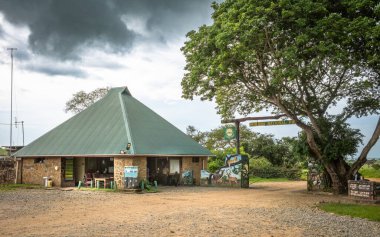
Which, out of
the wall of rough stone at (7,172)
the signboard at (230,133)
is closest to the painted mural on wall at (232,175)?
the signboard at (230,133)

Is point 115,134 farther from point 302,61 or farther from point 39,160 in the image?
point 302,61

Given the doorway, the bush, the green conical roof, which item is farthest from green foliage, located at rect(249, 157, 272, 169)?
the doorway

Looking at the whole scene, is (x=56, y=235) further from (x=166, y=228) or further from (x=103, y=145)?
(x=103, y=145)

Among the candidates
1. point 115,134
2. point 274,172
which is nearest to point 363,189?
point 115,134

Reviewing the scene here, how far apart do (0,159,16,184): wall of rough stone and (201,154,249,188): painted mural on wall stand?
14.2 metres

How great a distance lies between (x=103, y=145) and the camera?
24406 millimetres

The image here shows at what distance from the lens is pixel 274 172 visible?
3738cm

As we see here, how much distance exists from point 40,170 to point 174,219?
1800 cm

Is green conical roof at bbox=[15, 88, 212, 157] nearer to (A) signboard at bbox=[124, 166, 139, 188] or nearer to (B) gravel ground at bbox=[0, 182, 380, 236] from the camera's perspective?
(A) signboard at bbox=[124, 166, 139, 188]

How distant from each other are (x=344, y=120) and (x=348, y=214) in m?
9.76

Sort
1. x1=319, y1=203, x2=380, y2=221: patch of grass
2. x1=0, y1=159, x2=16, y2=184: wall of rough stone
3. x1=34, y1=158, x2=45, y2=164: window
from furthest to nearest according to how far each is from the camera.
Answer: x1=0, y1=159, x2=16, y2=184: wall of rough stone < x1=34, y1=158, x2=45, y2=164: window < x1=319, y1=203, x2=380, y2=221: patch of grass

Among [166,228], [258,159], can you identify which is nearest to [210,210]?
[166,228]

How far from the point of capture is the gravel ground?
991 centimetres

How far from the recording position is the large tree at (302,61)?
16312mm
